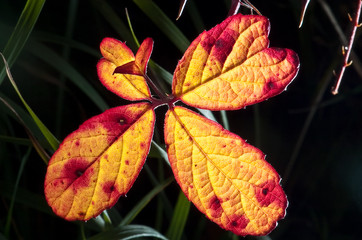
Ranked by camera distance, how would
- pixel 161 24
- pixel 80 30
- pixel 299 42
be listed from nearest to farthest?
pixel 161 24
pixel 80 30
pixel 299 42

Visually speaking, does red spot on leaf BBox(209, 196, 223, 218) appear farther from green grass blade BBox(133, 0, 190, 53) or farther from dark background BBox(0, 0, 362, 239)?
dark background BBox(0, 0, 362, 239)

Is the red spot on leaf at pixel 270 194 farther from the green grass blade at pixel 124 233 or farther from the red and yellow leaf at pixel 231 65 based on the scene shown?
the green grass blade at pixel 124 233

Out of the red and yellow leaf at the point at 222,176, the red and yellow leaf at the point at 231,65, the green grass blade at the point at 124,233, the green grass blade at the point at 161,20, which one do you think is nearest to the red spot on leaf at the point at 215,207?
the red and yellow leaf at the point at 222,176

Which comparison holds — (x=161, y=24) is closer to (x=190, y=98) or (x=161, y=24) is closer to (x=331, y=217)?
(x=190, y=98)

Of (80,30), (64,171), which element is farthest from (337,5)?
(64,171)

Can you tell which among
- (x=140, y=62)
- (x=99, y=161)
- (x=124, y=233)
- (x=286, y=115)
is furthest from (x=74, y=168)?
(x=286, y=115)

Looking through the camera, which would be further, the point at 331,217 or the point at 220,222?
the point at 331,217
